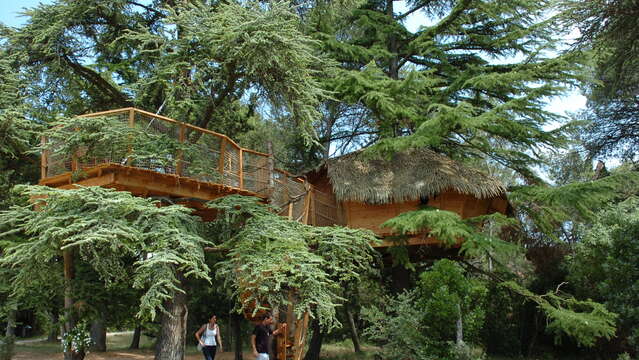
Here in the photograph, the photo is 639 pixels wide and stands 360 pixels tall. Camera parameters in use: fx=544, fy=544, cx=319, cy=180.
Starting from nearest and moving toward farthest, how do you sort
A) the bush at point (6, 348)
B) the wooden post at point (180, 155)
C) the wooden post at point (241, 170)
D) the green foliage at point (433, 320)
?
the wooden post at point (180, 155), the green foliage at point (433, 320), the wooden post at point (241, 170), the bush at point (6, 348)

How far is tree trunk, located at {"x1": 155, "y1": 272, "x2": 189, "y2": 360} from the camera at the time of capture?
39.8 feet

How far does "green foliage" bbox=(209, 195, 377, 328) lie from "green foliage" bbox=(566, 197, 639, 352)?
789 centimetres

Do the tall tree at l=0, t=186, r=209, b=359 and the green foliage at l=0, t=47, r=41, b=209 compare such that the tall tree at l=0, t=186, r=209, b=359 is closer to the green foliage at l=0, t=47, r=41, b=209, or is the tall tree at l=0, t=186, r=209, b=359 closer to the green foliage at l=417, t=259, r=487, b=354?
the green foliage at l=0, t=47, r=41, b=209

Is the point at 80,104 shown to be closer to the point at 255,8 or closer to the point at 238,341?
the point at 255,8

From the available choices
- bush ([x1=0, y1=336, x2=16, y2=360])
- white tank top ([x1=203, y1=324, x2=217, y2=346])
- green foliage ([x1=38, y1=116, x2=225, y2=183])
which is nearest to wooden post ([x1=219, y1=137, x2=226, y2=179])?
green foliage ([x1=38, y1=116, x2=225, y2=183])

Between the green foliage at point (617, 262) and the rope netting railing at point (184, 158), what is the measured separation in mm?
9002

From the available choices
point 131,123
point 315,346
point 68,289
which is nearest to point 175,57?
point 131,123

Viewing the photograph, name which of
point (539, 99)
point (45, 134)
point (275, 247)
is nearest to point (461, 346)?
point (275, 247)

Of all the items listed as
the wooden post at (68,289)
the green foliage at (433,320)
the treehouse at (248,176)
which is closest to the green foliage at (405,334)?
the green foliage at (433,320)

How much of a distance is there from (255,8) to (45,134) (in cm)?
526

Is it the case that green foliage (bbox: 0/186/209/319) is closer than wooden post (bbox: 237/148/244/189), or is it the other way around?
green foliage (bbox: 0/186/209/319)

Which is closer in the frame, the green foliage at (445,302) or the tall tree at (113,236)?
the tall tree at (113,236)

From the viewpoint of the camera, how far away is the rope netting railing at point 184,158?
10992 mm

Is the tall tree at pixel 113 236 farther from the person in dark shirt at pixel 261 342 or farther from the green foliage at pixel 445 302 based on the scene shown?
the green foliage at pixel 445 302
